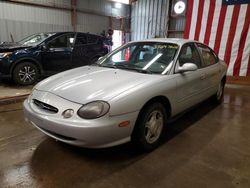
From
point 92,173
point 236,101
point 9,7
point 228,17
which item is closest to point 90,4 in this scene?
point 9,7

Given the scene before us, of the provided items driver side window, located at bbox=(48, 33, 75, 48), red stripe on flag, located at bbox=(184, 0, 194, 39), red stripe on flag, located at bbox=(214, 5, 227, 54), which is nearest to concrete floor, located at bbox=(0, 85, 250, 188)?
driver side window, located at bbox=(48, 33, 75, 48)

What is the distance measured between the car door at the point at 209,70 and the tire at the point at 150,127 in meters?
1.22

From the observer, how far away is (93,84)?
2.32 metres

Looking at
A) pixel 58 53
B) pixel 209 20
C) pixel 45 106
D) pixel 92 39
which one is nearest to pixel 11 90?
A: pixel 58 53

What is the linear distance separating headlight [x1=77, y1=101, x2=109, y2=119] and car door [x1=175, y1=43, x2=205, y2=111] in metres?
1.10

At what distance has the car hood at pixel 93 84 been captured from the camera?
2.11 meters

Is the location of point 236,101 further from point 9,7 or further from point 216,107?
point 9,7

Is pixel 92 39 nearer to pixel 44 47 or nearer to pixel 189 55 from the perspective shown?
pixel 44 47

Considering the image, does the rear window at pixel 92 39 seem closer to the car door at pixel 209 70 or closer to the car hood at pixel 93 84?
the car door at pixel 209 70

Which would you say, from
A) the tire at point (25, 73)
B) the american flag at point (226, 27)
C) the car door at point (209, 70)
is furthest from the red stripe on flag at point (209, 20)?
the tire at point (25, 73)

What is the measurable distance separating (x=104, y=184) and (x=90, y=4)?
10153 millimetres

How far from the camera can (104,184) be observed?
192 cm

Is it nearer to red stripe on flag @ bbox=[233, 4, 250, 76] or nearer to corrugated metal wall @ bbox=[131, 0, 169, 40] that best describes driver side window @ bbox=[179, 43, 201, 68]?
red stripe on flag @ bbox=[233, 4, 250, 76]

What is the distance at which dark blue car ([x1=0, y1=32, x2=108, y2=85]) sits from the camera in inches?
199
